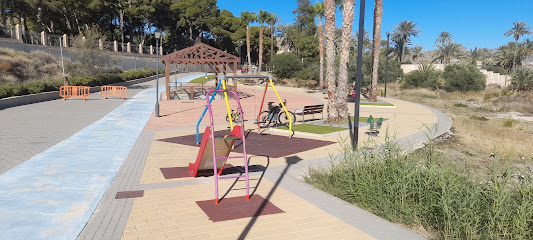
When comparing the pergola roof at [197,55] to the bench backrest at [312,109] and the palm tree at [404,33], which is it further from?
the palm tree at [404,33]

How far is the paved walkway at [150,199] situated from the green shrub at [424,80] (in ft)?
131

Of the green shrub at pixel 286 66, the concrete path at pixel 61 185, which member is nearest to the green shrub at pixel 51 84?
the concrete path at pixel 61 185

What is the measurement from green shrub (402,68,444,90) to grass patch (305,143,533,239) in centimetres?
4314

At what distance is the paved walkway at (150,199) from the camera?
5.44m

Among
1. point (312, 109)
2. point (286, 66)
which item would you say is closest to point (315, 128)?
point (312, 109)

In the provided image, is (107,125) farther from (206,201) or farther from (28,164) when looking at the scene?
(206,201)

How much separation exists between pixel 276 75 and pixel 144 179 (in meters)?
45.8

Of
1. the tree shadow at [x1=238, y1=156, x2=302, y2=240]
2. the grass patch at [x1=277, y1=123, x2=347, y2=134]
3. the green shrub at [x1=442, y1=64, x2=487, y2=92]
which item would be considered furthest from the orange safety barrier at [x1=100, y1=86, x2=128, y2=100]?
the green shrub at [x1=442, y1=64, x2=487, y2=92]

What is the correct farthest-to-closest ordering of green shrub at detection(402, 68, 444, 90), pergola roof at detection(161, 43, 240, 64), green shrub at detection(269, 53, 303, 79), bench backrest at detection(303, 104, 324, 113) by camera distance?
green shrub at detection(269, 53, 303, 79), green shrub at detection(402, 68, 444, 90), pergola roof at detection(161, 43, 240, 64), bench backrest at detection(303, 104, 324, 113)

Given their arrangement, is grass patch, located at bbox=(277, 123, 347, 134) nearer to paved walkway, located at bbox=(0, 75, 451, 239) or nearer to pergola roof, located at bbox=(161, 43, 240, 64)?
paved walkway, located at bbox=(0, 75, 451, 239)

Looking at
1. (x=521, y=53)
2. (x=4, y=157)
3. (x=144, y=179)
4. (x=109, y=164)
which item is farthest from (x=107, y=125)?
(x=521, y=53)

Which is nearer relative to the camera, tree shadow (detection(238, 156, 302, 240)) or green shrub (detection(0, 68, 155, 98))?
tree shadow (detection(238, 156, 302, 240))

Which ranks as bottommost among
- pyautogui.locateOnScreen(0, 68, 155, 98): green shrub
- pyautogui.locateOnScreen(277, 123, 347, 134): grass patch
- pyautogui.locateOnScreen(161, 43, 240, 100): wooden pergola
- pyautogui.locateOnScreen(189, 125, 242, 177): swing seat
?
pyautogui.locateOnScreen(277, 123, 347, 134): grass patch

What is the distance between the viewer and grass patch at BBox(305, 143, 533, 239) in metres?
4.96
